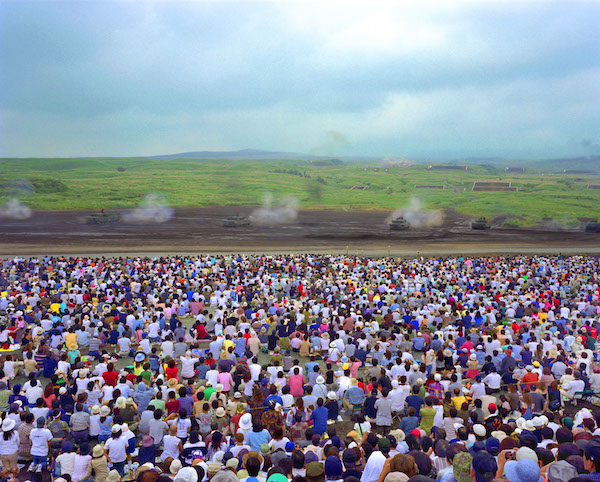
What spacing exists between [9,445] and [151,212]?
64.3 metres

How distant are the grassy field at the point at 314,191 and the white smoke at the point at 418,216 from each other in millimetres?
2161

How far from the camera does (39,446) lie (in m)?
7.30

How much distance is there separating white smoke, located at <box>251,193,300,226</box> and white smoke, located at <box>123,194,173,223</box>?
13.4 metres

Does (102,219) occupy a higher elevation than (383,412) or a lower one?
higher

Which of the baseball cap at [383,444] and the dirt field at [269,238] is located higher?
the baseball cap at [383,444]

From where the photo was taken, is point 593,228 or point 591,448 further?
point 593,228

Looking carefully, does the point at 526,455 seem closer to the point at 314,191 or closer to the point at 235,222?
the point at 235,222

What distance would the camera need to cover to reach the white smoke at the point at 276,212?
64488mm

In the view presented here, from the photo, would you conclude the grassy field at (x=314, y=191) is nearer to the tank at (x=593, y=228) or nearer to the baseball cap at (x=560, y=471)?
the tank at (x=593, y=228)

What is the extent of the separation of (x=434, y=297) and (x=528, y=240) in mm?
40743

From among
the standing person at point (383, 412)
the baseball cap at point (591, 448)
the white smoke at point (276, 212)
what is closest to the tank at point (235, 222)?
the white smoke at point (276, 212)

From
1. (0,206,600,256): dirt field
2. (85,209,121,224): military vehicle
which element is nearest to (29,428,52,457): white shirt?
(0,206,600,256): dirt field

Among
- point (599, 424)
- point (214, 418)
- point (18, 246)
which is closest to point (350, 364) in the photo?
point (214, 418)

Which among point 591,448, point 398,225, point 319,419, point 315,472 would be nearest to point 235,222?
point 398,225
